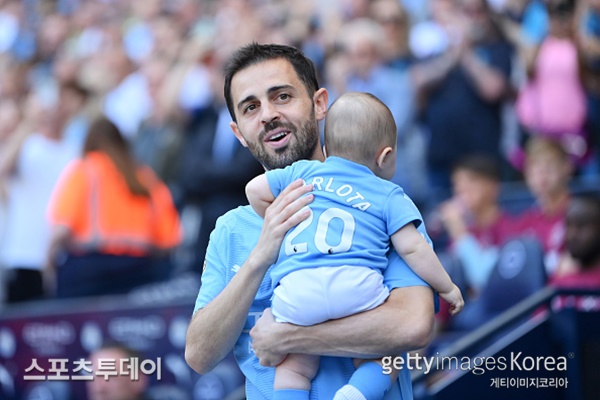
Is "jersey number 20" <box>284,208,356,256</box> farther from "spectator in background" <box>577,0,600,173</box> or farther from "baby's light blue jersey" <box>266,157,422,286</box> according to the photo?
"spectator in background" <box>577,0,600,173</box>

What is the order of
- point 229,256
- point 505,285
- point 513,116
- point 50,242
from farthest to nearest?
1. point 50,242
2. point 513,116
3. point 505,285
4. point 229,256

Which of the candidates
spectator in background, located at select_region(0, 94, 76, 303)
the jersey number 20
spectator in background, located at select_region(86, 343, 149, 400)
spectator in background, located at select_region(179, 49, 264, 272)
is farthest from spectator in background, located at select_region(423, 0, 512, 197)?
the jersey number 20

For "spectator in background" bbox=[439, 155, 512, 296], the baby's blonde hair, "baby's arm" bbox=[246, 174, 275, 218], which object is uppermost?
"spectator in background" bbox=[439, 155, 512, 296]

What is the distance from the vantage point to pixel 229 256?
3.14 meters

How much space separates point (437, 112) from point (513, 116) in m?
0.55

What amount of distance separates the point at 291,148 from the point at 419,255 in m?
0.60

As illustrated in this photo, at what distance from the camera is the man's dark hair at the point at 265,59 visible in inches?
130

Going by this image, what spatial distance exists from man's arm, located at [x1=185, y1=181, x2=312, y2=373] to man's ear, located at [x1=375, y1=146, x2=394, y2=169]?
23 cm

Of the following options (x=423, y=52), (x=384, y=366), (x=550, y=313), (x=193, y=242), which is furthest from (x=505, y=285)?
(x=193, y=242)

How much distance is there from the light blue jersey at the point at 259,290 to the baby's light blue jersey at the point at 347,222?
8 centimetres

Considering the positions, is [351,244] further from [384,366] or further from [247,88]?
[247,88]

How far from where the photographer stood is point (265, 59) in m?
3.30

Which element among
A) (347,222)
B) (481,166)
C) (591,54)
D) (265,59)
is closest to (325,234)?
(347,222)

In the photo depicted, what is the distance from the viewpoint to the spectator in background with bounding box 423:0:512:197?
7.38m
